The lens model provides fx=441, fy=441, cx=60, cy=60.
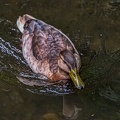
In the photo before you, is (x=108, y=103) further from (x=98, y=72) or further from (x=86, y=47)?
(x=86, y=47)

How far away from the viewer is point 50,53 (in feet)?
26.5

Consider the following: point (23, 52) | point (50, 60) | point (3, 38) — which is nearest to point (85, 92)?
point (50, 60)

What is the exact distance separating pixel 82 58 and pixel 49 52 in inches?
29.1

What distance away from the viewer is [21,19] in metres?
9.15

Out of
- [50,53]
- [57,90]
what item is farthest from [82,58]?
[57,90]

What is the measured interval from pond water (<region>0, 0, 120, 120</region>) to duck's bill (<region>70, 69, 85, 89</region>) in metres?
0.27

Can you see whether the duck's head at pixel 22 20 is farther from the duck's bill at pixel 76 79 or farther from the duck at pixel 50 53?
the duck's bill at pixel 76 79

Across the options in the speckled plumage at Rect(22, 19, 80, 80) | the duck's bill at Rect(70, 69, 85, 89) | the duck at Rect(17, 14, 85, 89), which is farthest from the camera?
the speckled plumage at Rect(22, 19, 80, 80)

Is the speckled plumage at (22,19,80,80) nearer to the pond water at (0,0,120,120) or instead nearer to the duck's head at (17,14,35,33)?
the pond water at (0,0,120,120)

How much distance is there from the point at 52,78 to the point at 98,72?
0.85 m

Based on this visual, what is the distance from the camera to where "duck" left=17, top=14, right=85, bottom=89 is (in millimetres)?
7618

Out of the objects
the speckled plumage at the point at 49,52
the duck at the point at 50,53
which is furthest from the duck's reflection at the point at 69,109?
the speckled plumage at the point at 49,52

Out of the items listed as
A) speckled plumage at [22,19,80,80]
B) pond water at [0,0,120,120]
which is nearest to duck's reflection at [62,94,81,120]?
pond water at [0,0,120,120]

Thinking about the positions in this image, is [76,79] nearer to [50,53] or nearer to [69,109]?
[69,109]
